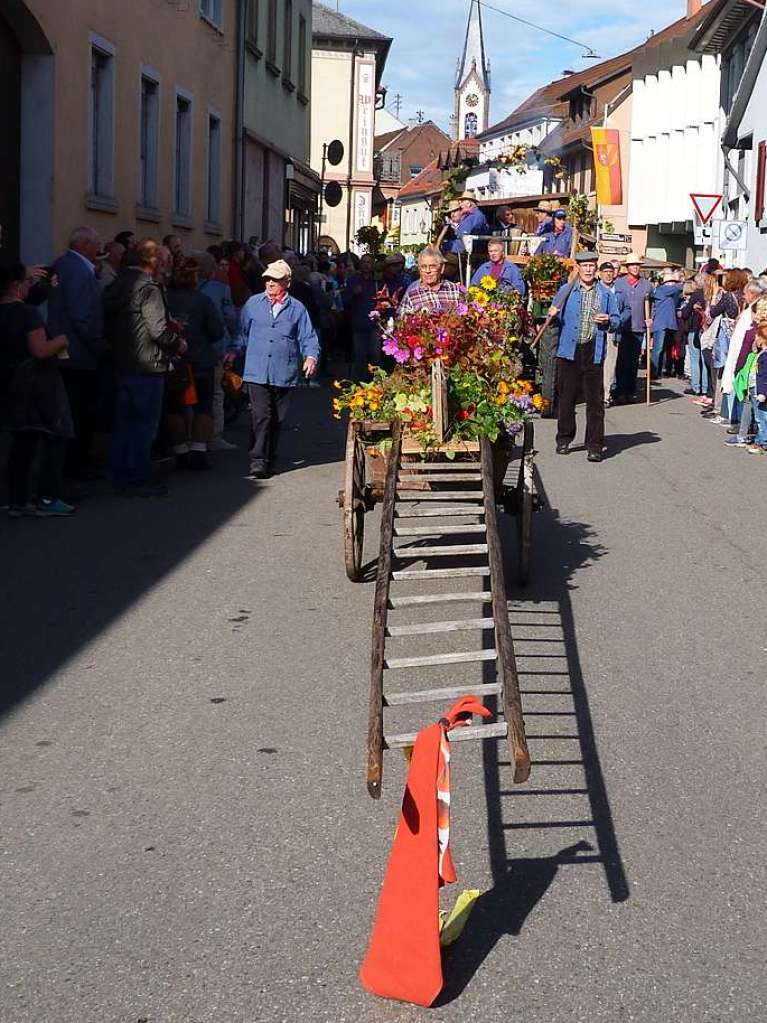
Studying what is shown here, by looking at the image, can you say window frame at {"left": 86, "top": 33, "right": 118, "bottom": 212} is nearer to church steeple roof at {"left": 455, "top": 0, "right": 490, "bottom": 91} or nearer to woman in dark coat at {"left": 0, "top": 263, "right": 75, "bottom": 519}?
woman in dark coat at {"left": 0, "top": 263, "right": 75, "bottom": 519}

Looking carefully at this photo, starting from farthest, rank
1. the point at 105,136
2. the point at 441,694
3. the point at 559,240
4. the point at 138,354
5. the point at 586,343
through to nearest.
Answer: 1. the point at 559,240
2. the point at 105,136
3. the point at 586,343
4. the point at 138,354
5. the point at 441,694

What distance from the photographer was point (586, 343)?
15.8 meters

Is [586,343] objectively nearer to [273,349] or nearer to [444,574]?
[273,349]

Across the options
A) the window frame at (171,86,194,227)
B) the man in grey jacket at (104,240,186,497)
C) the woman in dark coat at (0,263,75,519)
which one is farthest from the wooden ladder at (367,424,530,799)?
the window frame at (171,86,194,227)

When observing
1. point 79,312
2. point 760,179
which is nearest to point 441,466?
point 79,312

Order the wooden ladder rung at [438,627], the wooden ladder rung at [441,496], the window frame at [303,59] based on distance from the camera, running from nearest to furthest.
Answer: the wooden ladder rung at [438,627]
the wooden ladder rung at [441,496]
the window frame at [303,59]

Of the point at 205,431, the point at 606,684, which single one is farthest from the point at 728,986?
the point at 205,431

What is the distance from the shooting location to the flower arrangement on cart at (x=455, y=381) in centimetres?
877

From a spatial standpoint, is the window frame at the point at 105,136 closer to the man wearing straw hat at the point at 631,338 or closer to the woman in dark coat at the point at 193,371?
the woman in dark coat at the point at 193,371

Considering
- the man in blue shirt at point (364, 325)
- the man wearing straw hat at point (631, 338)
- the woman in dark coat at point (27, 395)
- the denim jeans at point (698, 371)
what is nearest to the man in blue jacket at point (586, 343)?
the woman in dark coat at point (27, 395)

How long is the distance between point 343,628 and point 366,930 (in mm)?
3888

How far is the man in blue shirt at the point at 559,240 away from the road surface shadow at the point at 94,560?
7.46 meters

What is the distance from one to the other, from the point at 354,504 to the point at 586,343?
7.12 metres

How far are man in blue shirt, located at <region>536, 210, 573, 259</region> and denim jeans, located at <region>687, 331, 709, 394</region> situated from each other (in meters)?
4.51
